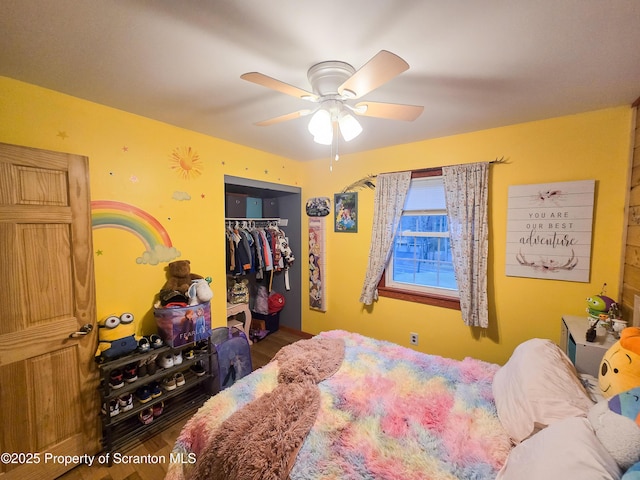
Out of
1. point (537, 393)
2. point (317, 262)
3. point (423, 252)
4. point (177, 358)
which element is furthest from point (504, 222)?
point (177, 358)

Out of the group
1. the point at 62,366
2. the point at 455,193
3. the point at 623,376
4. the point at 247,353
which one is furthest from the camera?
the point at 247,353

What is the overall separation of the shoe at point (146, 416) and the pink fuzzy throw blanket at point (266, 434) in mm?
1145

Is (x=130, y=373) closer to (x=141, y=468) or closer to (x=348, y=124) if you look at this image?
(x=141, y=468)

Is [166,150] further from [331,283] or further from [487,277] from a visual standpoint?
[487,277]

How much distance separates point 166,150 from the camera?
2.13 metres

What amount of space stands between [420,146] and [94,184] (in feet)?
9.18

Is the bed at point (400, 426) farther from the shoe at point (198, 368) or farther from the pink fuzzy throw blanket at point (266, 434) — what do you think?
the shoe at point (198, 368)

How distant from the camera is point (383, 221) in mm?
2736

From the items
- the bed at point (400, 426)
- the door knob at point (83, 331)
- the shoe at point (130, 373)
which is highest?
the door knob at point (83, 331)

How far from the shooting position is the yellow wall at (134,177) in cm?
155

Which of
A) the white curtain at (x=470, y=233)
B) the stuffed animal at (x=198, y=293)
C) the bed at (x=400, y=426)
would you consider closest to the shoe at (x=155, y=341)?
the stuffed animal at (x=198, y=293)

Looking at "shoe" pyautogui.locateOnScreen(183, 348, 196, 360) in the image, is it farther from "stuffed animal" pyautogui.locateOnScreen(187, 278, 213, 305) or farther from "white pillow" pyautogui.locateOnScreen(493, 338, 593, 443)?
"white pillow" pyautogui.locateOnScreen(493, 338, 593, 443)

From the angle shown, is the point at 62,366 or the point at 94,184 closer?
the point at 62,366

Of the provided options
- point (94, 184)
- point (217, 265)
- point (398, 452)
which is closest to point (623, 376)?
point (398, 452)
